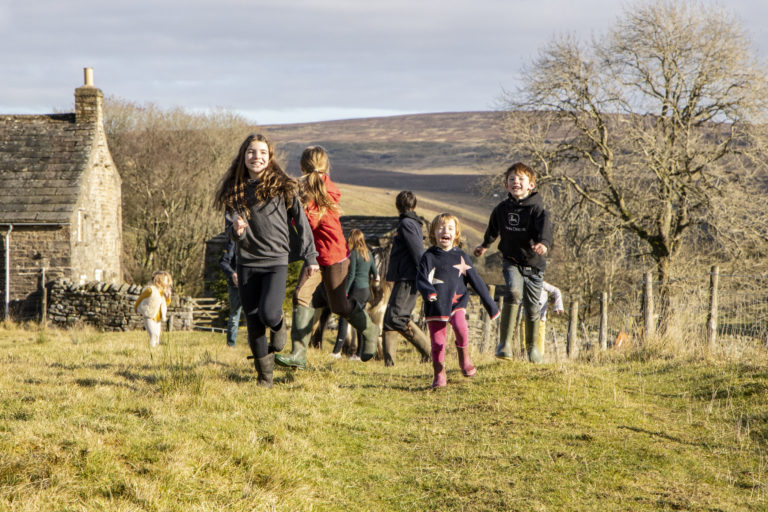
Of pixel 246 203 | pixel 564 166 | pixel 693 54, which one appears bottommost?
pixel 246 203

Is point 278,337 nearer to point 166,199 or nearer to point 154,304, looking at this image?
point 154,304

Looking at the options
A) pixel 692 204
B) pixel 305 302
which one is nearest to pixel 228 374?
pixel 305 302

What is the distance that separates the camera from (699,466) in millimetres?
4914

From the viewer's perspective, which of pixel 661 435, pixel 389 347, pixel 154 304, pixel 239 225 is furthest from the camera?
pixel 154 304

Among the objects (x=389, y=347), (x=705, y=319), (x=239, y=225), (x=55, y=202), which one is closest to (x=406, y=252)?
(x=389, y=347)

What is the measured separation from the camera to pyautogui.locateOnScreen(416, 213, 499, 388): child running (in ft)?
21.8

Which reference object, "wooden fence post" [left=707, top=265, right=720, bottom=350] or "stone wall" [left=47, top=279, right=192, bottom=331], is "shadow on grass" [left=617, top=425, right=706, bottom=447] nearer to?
"wooden fence post" [left=707, top=265, right=720, bottom=350]

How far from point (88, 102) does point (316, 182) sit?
2172 cm

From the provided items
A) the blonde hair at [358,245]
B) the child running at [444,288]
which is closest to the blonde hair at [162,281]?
the blonde hair at [358,245]

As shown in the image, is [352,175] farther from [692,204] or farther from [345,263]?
[345,263]

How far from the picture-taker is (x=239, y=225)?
5.92m

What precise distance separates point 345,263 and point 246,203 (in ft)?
5.12

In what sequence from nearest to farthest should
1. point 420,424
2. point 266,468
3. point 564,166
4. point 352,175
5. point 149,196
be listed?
point 266,468 < point 420,424 < point 564,166 < point 149,196 < point 352,175

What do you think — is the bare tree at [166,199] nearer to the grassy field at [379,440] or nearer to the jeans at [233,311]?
the jeans at [233,311]
